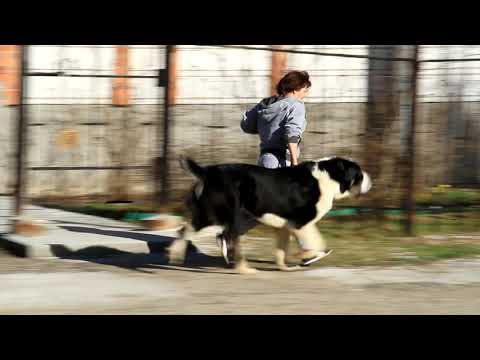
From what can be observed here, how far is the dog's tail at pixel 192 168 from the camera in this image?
8312mm

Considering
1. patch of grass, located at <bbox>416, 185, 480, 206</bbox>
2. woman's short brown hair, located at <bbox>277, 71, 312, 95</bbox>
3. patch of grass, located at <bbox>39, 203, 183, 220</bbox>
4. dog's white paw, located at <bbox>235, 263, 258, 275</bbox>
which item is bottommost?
dog's white paw, located at <bbox>235, 263, 258, 275</bbox>

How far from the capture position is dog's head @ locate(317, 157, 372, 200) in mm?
8617

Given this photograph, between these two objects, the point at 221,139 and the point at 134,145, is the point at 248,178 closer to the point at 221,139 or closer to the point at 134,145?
the point at 221,139

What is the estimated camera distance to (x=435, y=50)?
49.8 ft

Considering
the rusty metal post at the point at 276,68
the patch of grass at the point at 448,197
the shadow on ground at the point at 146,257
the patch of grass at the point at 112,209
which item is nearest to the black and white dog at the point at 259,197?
the shadow on ground at the point at 146,257

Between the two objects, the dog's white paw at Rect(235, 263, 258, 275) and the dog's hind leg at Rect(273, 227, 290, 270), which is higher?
the dog's hind leg at Rect(273, 227, 290, 270)

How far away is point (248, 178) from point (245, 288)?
104 centimetres

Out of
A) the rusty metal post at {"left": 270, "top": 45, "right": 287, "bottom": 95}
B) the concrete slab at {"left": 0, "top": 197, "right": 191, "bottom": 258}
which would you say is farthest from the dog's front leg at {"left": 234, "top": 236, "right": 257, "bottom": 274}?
the rusty metal post at {"left": 270, "top": 45, "right": 287, "bottom": 95}

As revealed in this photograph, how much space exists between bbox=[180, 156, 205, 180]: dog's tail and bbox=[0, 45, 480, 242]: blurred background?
245 cm

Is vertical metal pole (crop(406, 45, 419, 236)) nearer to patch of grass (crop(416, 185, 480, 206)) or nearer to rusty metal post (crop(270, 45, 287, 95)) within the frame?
patch of grass (crop(416, 185, 480, 206))

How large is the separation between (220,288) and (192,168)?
1.14m

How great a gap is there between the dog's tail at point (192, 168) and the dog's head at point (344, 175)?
3.60ft

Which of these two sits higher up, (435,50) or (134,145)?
(435,50)
